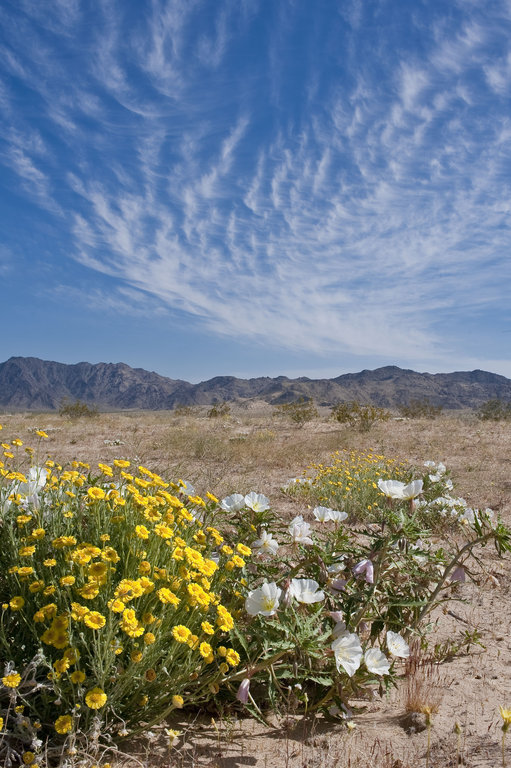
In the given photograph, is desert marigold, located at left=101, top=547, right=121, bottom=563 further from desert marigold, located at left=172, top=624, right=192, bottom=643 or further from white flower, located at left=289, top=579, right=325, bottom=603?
white flower, located at left=289, top=579, right=325, bottom=603

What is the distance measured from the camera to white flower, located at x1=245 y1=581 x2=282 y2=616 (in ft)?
6.16

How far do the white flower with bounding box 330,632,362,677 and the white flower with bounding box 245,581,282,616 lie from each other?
28 centimetres

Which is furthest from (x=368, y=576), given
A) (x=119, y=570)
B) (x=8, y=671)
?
(x=8, y=671)

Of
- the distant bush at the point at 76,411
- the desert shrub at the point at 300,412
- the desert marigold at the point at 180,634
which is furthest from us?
the distant bush at the point at 76,411

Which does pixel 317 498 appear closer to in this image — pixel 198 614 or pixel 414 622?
pixel 414 622

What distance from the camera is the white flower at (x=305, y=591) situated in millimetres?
1924

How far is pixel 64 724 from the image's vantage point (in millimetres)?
1502

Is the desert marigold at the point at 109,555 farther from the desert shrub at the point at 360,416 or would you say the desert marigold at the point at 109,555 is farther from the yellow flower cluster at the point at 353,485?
the desert shrub at the point at 360,416

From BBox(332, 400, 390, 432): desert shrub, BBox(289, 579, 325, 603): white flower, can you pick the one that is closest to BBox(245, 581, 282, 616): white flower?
BBox(289, 579, 325, 603): white flower

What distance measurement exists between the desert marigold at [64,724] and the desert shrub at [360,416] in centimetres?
1502

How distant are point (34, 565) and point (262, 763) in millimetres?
1194

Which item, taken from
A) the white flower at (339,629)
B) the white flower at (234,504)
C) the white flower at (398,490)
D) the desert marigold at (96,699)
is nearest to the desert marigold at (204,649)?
the desert marigold at (96,699)

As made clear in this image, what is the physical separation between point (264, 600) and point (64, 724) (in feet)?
2.61

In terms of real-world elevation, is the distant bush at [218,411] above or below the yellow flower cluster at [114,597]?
above
